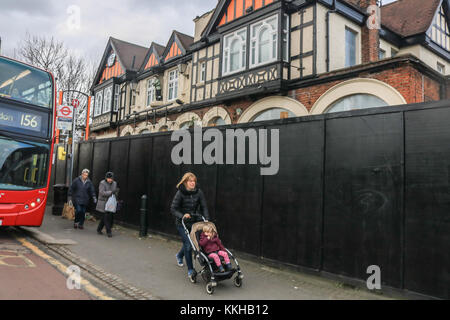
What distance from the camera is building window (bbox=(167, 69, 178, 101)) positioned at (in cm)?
2055

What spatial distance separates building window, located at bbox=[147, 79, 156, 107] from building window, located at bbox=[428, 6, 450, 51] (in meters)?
15.7

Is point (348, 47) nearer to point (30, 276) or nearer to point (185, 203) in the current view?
point (185, 203)

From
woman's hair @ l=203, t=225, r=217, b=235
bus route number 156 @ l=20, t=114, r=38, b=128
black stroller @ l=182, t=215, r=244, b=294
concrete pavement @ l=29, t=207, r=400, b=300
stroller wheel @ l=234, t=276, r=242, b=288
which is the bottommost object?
concrete pavement @ l=29, t=207, r=400, b=300

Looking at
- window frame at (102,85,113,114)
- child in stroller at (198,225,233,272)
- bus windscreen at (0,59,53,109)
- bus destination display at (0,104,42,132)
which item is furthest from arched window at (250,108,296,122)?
window frame at (102,85,113,114)

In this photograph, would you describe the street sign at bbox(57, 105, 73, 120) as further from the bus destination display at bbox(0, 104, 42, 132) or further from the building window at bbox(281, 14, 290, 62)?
the building window at bbox(281, 14, 290, 62)

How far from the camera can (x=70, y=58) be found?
1294 inches

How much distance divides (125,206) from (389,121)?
28.8ft

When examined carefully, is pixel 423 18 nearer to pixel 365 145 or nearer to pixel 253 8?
pixel 253 8

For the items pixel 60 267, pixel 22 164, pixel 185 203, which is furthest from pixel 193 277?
pixel 22 164

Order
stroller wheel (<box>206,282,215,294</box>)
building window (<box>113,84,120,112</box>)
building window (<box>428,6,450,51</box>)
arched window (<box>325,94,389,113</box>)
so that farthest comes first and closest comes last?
building window (<box>113,84,120,112</box>)
building window (<box>428,6,450,51</box>)
arched window (<box>325,94,389,113</box>)
stroller wheel (<box>206,282,215,294</box>)

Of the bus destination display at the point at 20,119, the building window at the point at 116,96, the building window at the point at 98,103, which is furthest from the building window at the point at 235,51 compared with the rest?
the building window at the point at 98,103

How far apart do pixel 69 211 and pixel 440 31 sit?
789 inches

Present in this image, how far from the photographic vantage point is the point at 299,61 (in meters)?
13.6
